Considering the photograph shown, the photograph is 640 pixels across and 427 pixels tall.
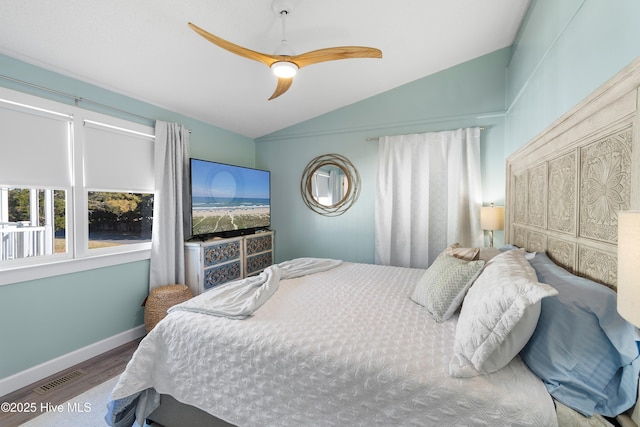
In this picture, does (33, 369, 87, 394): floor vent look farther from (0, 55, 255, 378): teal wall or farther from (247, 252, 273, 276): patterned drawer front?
(247, 252, 273, 276): patterned drawer front

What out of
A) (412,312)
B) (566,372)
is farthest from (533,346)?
(412,312)

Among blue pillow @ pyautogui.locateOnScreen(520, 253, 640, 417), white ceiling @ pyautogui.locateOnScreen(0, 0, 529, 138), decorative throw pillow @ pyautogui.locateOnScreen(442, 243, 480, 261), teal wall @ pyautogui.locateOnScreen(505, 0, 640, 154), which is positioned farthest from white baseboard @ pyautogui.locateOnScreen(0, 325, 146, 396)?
teal wall @ pyautogui.locateOnScreen(505, 0, 640, 154)

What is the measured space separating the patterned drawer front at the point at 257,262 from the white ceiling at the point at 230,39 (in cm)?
193

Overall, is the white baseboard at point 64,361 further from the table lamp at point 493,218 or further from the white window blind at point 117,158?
the table lamp at point 493,218

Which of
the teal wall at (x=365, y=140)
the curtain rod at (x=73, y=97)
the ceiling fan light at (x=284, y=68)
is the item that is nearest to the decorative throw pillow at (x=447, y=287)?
the ceiling fan light at (x=284, y=68)

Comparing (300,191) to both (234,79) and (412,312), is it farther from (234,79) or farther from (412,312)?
(412,312)

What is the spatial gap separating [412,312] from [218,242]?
2.44 meters

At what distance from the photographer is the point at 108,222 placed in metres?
2.81

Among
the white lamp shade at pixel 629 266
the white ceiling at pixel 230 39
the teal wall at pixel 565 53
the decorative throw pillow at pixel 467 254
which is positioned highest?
the white ceiling at pixel 230 39

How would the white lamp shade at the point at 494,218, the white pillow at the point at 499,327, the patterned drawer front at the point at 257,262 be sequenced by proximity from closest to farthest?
the white pillow at the point at 499,327 → the white lamp shade at the point at 494,218 → the patterned drawer front at the point at 257,262

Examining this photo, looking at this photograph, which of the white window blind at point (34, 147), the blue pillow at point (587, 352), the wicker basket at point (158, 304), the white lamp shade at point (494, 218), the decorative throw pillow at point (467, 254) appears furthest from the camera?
the white lamp shade at point (494, 218)

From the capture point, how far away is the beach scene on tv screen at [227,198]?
3.36 metres

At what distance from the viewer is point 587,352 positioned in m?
1.02

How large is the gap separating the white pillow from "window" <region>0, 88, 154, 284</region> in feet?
9.65
